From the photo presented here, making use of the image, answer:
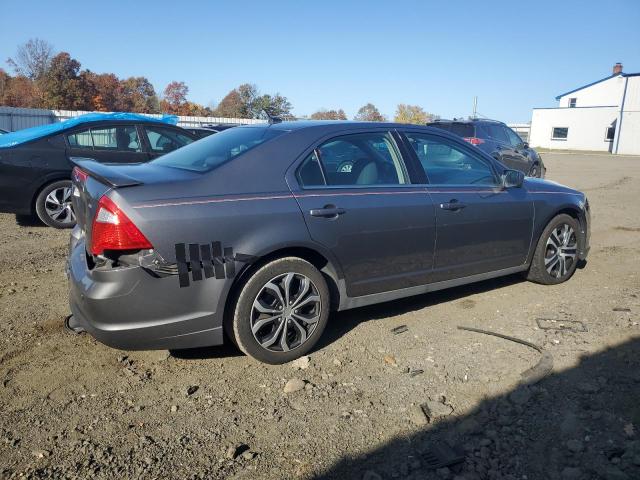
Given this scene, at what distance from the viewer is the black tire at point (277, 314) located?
3307 mm

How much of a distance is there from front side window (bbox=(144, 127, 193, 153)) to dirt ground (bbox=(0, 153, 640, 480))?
3.91 m

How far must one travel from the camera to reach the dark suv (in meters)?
12.7

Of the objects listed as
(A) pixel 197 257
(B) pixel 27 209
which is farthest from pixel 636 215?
(B) pixel 27 209

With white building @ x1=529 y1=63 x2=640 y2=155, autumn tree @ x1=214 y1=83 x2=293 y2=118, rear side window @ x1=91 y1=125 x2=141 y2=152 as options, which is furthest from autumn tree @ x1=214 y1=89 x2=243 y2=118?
rear side window @ x1=91 y1=125 x2=141 y2=152

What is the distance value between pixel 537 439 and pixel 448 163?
255cm

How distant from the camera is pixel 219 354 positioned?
12.0 feet

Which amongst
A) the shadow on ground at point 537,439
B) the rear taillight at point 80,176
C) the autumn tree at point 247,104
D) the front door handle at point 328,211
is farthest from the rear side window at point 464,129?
the autumn tree at point 247,104

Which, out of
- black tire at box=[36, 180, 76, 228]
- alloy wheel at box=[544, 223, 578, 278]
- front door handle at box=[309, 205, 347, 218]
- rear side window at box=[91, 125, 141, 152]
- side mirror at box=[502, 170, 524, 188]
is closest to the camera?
front door handle at box=[309, 205, 347, 218]

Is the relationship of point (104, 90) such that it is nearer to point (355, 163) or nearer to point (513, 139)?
point (513, 139)

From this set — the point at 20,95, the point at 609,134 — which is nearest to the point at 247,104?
the point at 20,95

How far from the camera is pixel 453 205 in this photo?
4234mm

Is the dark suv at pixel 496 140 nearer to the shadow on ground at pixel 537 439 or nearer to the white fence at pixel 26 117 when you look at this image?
the shadow on ground at pixel 537 439

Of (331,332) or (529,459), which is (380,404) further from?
(331,332)

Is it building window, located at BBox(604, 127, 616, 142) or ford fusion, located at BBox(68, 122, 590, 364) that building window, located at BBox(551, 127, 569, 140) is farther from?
ford fusion, located at BBox(68, 122, 590, 364)
